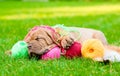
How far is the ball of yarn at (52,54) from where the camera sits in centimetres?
638

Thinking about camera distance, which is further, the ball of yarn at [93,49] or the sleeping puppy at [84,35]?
the sleeping puppy at [84,35]

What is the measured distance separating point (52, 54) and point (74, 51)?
13.2 inches

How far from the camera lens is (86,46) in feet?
20.9

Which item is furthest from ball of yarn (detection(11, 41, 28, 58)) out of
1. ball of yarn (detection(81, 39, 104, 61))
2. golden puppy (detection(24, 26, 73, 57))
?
ball of yarn (detection(81, 39, 104, 61))

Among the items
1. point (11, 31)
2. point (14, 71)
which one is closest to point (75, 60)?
point (14, 71)

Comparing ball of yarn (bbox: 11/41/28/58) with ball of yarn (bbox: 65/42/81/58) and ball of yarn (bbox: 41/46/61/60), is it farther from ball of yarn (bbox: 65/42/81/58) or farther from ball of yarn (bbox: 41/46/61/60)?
ball of yarn (bbox: 65/42/81/58)

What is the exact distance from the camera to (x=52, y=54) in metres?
6.41

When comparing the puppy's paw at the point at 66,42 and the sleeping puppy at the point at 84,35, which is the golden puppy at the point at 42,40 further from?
the sleeping puppy at the point at 84,35

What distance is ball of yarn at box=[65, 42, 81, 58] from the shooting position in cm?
651

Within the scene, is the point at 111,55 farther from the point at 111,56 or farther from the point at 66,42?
the point at 66,42

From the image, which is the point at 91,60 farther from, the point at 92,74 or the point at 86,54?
the point at 92,74

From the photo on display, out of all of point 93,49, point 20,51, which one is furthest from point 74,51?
→ point 20,51

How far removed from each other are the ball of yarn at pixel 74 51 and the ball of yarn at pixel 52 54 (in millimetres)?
147

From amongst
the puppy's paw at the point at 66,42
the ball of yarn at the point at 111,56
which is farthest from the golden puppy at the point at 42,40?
the ball of yarn at the point at 111,56
